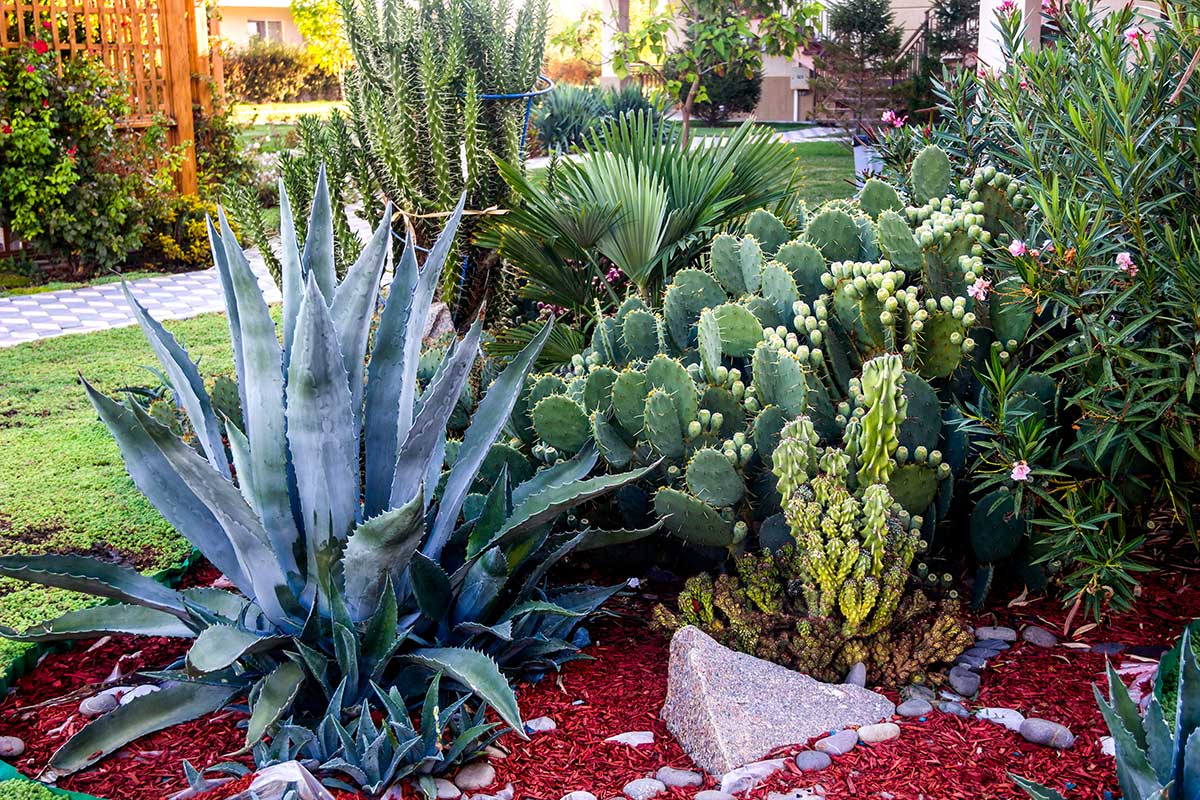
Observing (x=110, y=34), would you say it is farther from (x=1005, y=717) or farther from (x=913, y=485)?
(x=1005, y=717)

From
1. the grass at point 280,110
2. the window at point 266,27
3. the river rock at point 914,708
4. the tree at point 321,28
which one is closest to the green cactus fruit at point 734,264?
the river rock at point 914,708

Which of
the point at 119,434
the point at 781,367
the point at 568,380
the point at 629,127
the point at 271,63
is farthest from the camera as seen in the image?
the point at 271,63

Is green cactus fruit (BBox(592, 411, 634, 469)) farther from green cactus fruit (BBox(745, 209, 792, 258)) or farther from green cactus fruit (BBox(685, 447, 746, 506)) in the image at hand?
green cactus fruit (BBox(745, 209, 792, 258))

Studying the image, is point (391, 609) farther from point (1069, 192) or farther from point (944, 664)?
point (1069, 192)

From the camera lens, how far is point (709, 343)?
330 cm

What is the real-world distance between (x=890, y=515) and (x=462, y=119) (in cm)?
373

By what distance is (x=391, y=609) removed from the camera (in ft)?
8.52

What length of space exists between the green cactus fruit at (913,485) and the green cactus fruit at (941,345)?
0.37 m

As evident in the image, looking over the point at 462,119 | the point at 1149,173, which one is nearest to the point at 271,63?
the point at 462,119

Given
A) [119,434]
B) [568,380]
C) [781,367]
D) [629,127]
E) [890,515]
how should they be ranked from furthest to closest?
[629,127] → [568,380] → [781,367] → [890,515] → [119,434]

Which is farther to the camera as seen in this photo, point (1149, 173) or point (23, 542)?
point (23, 542)

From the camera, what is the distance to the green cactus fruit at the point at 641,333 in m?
3.76

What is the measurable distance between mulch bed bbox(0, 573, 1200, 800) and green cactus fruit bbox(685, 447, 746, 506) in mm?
445

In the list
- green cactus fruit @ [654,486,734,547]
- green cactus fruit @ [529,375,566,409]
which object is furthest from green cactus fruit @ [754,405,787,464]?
green cactus fruit @ [529,375,566,409]
